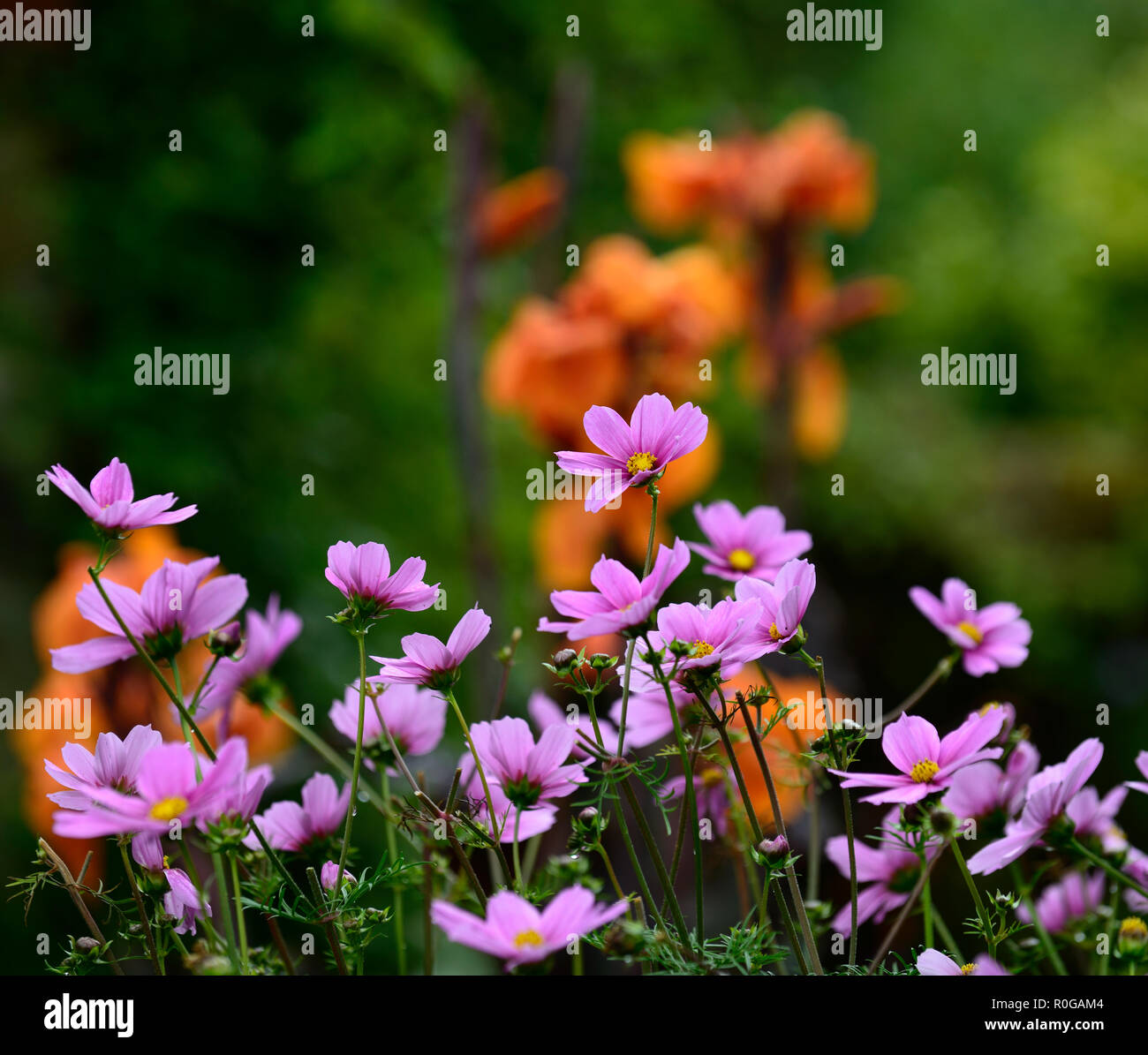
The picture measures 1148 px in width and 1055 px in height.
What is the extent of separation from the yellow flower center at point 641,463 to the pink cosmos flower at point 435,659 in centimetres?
5

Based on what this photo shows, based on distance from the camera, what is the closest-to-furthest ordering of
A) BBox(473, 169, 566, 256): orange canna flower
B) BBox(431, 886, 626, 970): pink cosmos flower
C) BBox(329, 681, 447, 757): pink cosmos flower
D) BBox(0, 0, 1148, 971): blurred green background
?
1. BBox(431, 886, 626, 970): pink cosmos flower
2. BBox(329, 681, 447, 757): pink cosmos flower
3. BBox(473, 169, 566, 256): orange canna flower
4. BBox(0, 0, 1148, 971): blurred green background

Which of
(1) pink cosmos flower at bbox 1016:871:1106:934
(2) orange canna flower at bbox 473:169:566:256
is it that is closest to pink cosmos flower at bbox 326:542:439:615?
(1) pink cosmos flower at bbox 1016:871:1106:934

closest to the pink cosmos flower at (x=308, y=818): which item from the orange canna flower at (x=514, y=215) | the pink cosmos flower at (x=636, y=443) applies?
the pink cosmos flower at (x=636, y=443)

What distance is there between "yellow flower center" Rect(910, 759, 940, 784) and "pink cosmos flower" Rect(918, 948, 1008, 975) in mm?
40

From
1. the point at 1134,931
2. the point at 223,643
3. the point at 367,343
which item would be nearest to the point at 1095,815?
the point at 1134,931

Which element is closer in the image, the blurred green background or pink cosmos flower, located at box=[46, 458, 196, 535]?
pink cosmos flower, located at box=[46, 458, 196, 535]

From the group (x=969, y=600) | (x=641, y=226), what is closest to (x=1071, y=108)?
(x=641, y=226)

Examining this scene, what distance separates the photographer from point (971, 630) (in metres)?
0.31

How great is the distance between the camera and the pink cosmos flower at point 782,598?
0.23 m

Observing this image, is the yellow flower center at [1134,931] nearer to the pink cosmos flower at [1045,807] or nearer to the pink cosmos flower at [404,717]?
the pink cosmos flower at [1045,807]

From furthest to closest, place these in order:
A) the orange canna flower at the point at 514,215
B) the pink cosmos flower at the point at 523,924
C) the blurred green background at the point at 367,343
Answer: the blurred green background at the point at 367,343, the orange canna flower at the point at 514,215, the pink cosmos flower at the point at 523,924

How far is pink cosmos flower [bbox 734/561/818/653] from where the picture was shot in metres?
0.23

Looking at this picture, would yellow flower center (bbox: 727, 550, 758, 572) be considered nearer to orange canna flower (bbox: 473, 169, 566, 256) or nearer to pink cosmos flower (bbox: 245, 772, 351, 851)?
pink cosmos flower (bbox: 245, 772, 351, 851)
